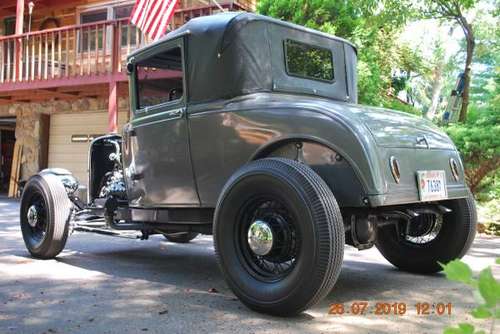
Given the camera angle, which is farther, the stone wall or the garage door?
the stone wall

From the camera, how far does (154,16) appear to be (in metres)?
9.96

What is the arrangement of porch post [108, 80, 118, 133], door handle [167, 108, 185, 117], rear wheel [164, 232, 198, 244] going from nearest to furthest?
door handle [167, 108, 185, 117] → rear wheel [164, 232, 198, 244] → porch post [108, 80, 118, 133]

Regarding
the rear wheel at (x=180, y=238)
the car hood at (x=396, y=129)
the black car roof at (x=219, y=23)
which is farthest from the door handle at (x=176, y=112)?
the rear wheel at (x=180, y=238)

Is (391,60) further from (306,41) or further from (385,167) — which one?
(385,167)

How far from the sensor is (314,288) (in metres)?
3.07

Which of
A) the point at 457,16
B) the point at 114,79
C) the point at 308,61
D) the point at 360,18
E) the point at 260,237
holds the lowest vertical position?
the point at 260,237

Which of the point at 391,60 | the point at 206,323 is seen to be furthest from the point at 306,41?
the point at 391,60

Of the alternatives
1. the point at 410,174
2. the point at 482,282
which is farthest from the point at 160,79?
the point at 482,282

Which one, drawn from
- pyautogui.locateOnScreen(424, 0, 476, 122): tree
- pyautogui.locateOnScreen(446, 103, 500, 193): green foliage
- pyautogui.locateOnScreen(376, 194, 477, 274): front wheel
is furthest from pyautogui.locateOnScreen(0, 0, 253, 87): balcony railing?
pyautogui.locateOnScreen(376, 194, 477, 274): front wheel

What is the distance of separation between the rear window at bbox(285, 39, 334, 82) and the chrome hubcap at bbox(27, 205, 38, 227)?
3015mm

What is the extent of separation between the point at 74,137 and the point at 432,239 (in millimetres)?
11736

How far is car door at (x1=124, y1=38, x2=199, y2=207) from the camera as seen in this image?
14.4 ft

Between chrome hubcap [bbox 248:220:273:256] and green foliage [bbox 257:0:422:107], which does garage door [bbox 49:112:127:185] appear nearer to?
green foliage [bbox 257:0:422:107]

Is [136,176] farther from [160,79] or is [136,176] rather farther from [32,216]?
[32,216]
